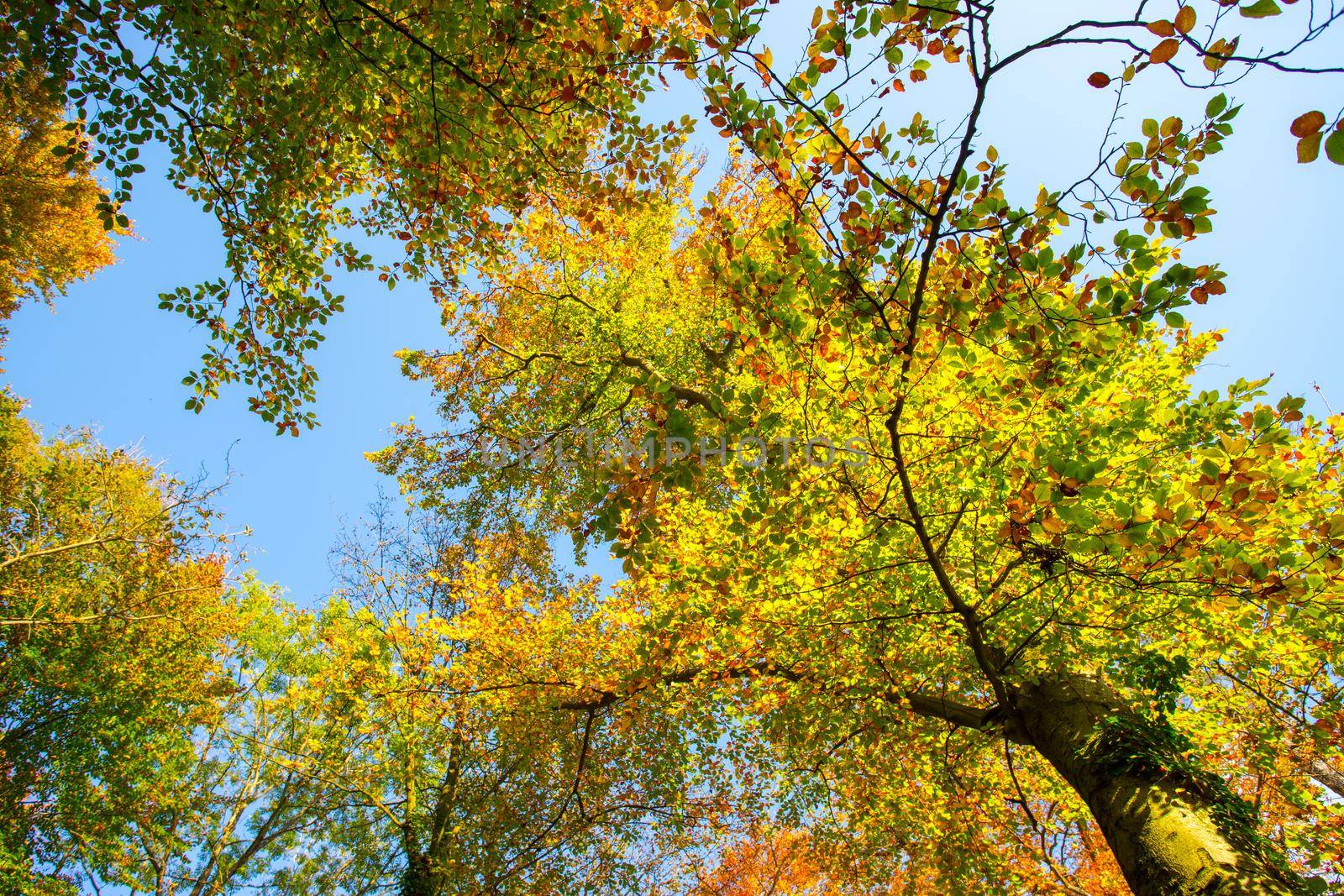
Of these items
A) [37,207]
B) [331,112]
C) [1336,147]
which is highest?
[37,207]

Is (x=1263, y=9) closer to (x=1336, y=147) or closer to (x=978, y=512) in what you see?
(x=1336, y=147)

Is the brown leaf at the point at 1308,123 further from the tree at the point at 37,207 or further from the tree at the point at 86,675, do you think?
the tree at the point at 37,207

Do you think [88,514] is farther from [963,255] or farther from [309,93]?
[963,255]

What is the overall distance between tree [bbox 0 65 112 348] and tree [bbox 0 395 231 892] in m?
3.91

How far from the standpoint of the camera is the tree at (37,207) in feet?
34.7

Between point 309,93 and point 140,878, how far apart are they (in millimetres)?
14974

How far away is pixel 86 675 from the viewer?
35.2ft

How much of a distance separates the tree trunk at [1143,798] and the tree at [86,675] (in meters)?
11.6

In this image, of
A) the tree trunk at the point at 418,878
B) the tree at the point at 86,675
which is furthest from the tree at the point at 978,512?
the tree at the point at 86,675

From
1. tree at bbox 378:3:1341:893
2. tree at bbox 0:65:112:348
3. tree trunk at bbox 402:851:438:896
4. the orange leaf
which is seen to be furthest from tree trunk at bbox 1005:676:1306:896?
tree at bbox 0:65:112:348

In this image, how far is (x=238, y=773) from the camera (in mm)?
13922

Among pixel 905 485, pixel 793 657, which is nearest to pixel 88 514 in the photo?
pixel 793 657

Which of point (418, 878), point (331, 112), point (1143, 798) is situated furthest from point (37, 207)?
point (1143, 798)

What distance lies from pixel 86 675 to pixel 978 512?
48.2 ft
